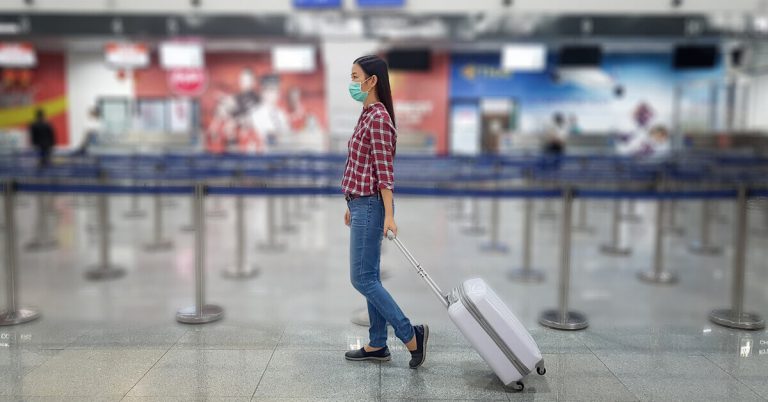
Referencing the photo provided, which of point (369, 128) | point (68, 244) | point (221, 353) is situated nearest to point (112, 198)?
point (68, 244)

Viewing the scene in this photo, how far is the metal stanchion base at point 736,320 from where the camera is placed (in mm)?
4270

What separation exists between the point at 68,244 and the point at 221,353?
520 centimetres

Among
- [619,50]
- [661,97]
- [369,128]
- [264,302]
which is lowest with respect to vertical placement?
[264,302]

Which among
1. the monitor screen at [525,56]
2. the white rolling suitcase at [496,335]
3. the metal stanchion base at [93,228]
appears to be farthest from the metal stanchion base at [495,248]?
the monitor screen at [525,56]

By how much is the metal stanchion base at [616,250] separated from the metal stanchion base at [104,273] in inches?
212

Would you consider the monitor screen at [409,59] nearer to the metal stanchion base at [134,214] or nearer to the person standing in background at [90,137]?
the person standing in background at [90,137]

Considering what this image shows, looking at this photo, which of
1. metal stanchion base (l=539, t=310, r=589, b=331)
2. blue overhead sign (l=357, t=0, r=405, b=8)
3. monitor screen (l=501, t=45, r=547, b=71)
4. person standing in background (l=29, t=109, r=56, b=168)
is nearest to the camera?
metal stanchion base (l=539, t=310, r=589, b=331)

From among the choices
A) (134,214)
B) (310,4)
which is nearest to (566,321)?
(134,214)

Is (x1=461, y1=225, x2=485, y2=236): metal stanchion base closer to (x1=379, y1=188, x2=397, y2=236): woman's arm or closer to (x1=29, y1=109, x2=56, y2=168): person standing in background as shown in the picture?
(x1=379, y1=188, x2=397, y2=236): woman's arm

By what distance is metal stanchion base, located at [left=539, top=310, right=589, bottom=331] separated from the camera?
4.16 meters

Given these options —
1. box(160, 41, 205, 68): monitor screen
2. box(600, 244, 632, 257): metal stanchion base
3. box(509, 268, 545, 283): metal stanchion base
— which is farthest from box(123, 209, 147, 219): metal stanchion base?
box(600, 244, 632, 257): metal stanchion base

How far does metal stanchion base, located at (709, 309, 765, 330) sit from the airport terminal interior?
0.15ft

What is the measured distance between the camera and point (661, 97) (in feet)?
62.3

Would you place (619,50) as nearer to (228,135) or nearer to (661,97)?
(661,97)
